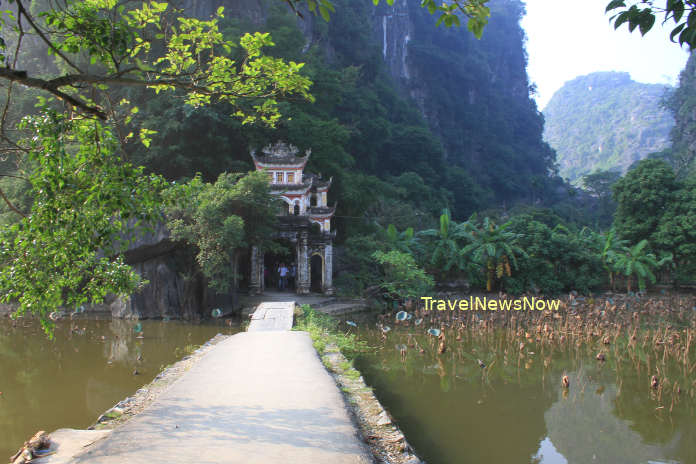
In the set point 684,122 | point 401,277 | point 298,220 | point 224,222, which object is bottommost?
point 401,277

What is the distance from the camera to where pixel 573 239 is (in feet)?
65.0

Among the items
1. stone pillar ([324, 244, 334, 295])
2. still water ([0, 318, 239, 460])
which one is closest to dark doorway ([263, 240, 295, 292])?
stone pillar ([324, 244, 334, 295])

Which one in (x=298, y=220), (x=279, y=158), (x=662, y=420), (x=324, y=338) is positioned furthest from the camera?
(x=279, y=158)

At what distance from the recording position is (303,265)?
17.5 meters

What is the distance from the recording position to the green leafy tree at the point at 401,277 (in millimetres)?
15657

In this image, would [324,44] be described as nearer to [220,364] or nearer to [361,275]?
[361,275]

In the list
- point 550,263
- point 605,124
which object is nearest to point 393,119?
point 550,263

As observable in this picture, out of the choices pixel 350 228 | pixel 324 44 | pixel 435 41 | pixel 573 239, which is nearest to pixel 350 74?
pixel 324 44

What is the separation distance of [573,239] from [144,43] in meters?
19.6

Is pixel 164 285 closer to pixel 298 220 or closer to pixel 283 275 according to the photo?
pixel 283 275

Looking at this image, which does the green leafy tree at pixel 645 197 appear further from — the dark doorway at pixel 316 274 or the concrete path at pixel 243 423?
the concrete path at pixel 243 423

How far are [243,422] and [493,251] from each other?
51.1 feet

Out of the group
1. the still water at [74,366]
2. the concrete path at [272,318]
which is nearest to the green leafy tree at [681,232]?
the concrete path at [272,318]

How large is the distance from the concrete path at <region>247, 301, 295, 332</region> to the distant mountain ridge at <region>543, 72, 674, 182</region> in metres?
54.0
